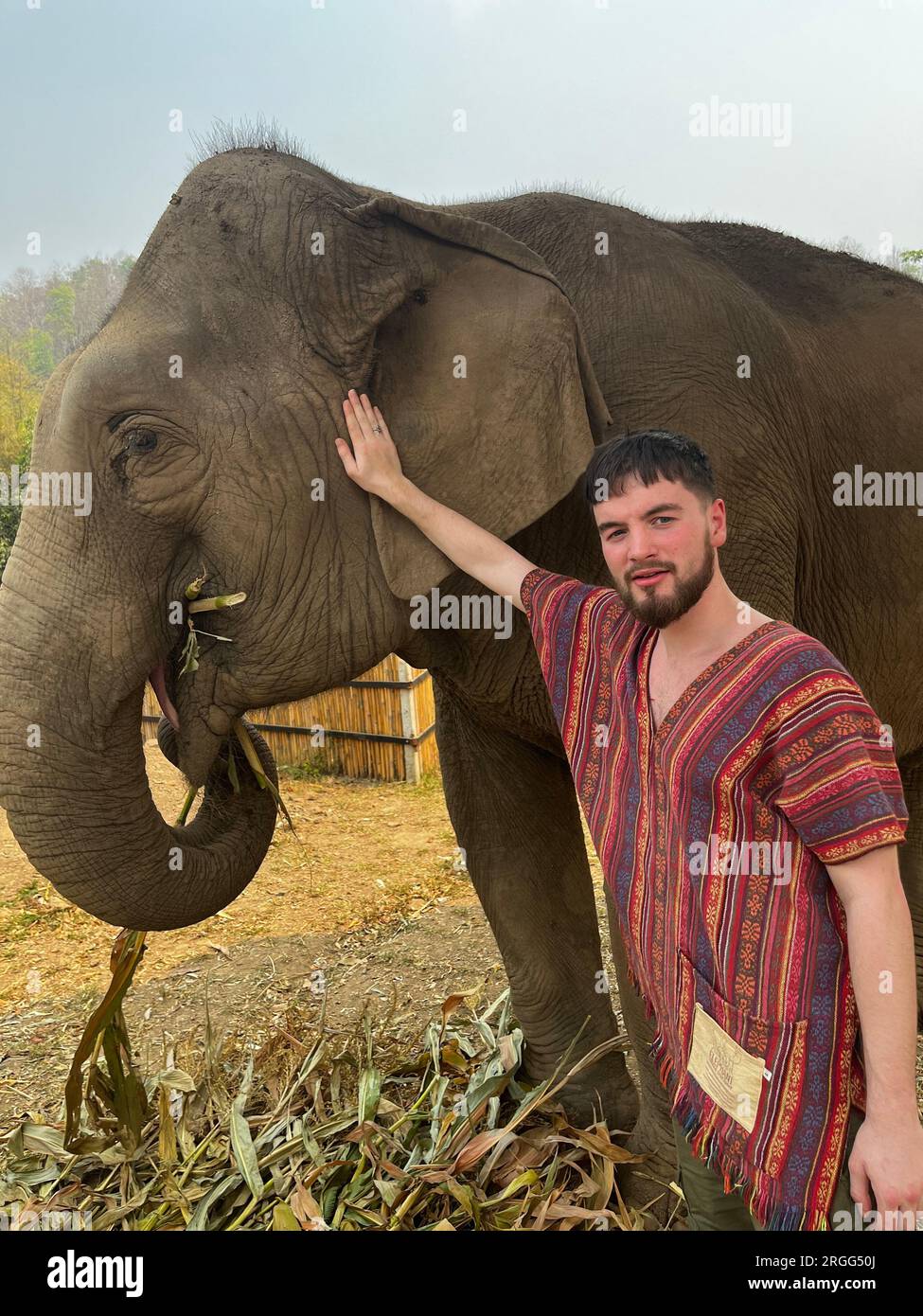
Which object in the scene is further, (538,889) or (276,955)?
(276,955)

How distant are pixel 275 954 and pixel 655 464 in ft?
13.6

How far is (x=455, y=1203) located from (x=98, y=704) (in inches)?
68.6

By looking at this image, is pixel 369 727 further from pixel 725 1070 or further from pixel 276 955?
pixel 725 1070

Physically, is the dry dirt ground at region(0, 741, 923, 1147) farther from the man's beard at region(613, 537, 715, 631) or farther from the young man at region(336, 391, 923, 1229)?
the man's beard at region(613, 537, 715, 631)

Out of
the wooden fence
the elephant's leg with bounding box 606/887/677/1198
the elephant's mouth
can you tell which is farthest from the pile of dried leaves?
the wooden fence

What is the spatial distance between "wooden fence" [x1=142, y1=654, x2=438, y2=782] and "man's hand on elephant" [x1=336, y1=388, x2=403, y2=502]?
6.00 meters

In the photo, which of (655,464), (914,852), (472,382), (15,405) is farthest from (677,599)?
(15,405)

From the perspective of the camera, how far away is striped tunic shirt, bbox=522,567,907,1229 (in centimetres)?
145

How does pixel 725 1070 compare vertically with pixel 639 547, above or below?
below

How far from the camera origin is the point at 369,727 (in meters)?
8.41

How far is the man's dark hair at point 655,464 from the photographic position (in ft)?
5.31

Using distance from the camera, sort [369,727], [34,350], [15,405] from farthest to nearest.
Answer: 1. [34,350]
2. [15,405]
3. [369,727]

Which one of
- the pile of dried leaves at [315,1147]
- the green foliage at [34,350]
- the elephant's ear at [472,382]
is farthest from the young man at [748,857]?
the green foliage at [34,350]
